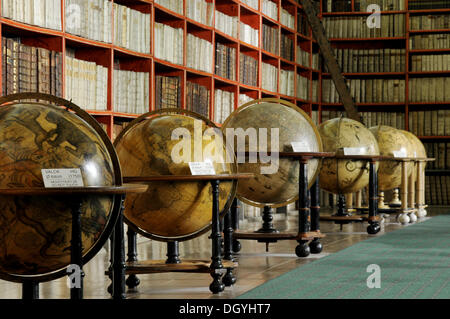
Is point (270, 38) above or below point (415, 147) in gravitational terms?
above

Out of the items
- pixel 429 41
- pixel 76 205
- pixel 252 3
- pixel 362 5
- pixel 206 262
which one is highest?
pixel 362 5

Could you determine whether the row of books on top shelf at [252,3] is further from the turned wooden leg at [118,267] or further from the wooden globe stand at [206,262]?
the turned wooden leg at [118,267]

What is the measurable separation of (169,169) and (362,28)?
909cm

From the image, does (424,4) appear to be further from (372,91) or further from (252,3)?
(252,3)

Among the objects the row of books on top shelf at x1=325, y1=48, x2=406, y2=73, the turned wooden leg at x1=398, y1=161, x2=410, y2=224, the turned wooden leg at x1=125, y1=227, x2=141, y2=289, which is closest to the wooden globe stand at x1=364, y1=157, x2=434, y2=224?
the turned wooden leg at x1=398, y1=161, x2=410, y2=224

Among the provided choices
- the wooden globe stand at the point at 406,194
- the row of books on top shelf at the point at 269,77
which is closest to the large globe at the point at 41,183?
the wooden globe stand at the point at 406,194

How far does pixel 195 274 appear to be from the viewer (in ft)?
17.3

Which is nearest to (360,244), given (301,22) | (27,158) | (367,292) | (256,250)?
(256,250)

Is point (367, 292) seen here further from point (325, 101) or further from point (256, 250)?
point (325, 101)

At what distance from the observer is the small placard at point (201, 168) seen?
13.8 ft

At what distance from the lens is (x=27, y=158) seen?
286 cm

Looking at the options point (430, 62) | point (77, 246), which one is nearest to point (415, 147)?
point (430, 62)

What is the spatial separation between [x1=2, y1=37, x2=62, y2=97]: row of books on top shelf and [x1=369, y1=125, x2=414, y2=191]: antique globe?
16.2 feet

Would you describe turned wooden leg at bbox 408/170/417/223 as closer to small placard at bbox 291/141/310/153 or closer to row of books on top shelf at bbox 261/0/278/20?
row of books on top shelf at bbox 261/0/278/20
